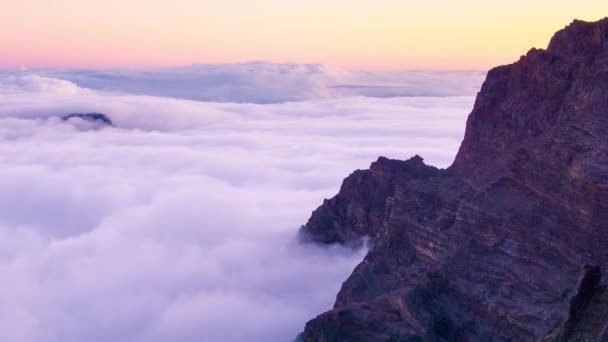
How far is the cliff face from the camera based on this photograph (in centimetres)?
2441

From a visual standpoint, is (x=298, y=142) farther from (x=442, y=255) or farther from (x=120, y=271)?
(x=442, y=255)

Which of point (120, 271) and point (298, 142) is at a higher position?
point (298, 142)

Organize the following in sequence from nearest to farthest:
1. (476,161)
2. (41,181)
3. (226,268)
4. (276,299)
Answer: (476,161) → (276,299) → (226,268) → (41,181)

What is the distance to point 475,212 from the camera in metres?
28.8

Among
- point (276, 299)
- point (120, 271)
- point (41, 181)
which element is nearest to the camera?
point (276, 299)

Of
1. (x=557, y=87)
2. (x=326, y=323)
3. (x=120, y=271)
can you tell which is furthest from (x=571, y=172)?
(x=120, y=271)

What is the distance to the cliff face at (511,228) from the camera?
2441 cm

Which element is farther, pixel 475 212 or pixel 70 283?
pixel 70 283

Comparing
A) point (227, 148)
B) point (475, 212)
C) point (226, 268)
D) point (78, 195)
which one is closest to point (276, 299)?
point (226, 268)

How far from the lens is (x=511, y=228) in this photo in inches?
1057

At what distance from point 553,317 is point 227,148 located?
16583 centimetres

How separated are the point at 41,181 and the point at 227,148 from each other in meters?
60.6

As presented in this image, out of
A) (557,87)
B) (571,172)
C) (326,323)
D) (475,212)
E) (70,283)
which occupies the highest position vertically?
(557,87)

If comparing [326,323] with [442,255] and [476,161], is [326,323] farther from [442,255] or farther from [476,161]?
[476,161]
